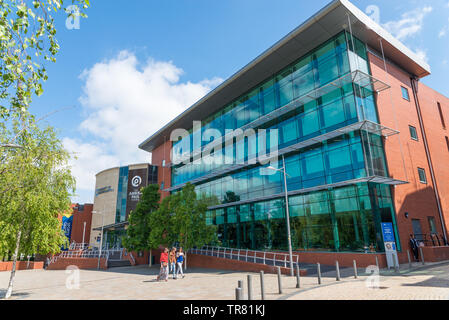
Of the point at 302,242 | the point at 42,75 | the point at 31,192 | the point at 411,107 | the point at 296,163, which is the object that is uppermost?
the point at 411,107

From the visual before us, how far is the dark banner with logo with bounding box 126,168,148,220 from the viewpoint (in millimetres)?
57375

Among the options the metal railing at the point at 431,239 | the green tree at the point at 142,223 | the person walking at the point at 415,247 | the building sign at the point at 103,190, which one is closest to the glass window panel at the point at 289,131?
the person walking at the point at 415,247

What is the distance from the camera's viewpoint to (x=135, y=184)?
189ft

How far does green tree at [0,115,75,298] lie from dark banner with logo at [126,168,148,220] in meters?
43.8

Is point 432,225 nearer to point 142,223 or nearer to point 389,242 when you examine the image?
point 389,242

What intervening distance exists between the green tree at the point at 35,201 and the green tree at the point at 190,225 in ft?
37.6

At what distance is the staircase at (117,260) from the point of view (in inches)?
1295

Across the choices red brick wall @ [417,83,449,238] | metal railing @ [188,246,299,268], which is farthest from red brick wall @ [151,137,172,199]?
red brick wall @ [417,83,449,238]

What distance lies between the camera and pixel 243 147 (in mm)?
31109

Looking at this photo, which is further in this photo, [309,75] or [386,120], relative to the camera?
[309,75]

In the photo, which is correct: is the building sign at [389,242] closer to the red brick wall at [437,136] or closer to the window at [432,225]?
the window at [432,225]
